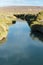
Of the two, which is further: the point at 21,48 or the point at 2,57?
the point at 21,48

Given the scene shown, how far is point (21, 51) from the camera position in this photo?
48.0 m

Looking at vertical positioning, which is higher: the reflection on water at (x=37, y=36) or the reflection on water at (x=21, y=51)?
the reflection on water at (x=21, y=51)

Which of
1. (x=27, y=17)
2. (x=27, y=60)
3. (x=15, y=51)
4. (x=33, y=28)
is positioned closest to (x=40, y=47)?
(x=15, y=51)

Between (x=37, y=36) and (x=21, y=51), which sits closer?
(x=21, y=51)

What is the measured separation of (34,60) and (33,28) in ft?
110

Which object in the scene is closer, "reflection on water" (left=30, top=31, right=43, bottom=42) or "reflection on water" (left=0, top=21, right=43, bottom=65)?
"reflection on water" (left=0, top=21, right=43, bottom=65)

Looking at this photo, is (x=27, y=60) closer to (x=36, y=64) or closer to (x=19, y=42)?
(x=36, y=64)

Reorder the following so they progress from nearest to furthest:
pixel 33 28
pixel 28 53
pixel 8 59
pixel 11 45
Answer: pixel 8 59, pixel 28 53, pixel 11 45, pixel 33 28

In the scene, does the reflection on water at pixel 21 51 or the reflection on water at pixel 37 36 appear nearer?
the reflection on water at pixel 21 51

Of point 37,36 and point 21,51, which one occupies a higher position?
point 21,51

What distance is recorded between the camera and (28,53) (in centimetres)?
4634

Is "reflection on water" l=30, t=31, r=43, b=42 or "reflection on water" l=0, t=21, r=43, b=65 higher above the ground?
"reflection on water" l=0, t=21, r=43, b=65

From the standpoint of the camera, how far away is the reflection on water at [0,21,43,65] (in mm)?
41366

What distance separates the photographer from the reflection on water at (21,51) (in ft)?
136
